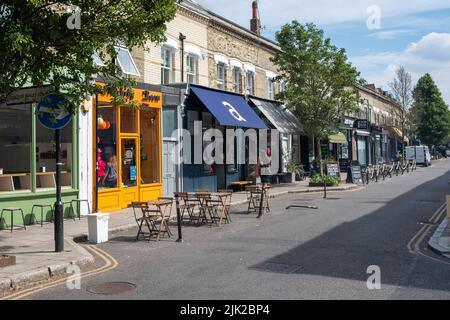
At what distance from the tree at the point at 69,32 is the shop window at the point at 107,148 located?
6.13m

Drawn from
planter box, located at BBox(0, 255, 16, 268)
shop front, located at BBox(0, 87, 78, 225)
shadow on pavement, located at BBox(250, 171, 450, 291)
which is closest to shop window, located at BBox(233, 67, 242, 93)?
shop front, located at BBox(0, 87, 78, 225)

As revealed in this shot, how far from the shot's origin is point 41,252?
357 inches

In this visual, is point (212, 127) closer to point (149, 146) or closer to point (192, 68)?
point (192, 68)

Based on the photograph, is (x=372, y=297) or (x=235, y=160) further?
(x=235, y=160)

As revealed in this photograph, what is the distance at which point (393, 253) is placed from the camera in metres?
8.89

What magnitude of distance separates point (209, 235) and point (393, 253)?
13.7 feet

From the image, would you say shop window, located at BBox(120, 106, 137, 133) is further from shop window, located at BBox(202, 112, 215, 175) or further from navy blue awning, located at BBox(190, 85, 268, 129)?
shop window, located at BBox(202, 112, 215, 175)

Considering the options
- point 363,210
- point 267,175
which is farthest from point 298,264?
point 267,175

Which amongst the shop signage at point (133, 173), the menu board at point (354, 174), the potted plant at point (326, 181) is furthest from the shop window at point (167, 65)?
the menu board at point (354, 174)

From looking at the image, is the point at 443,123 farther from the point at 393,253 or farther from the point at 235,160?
the point at 393,253

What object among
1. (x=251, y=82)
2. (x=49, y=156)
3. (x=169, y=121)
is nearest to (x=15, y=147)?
(x=49, y=156)

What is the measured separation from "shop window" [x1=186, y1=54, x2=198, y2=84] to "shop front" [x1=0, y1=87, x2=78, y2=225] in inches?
288

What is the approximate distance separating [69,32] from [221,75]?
1474 centimetres

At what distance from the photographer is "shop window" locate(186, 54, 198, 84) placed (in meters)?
20.0
